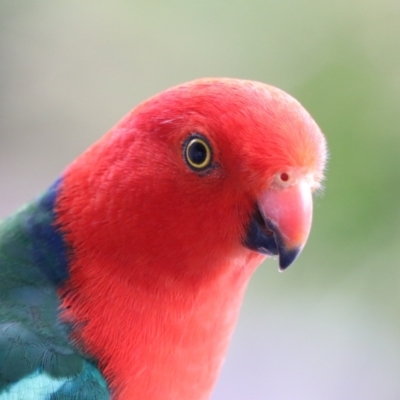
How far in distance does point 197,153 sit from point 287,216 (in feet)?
0.51

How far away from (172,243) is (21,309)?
10.3 inches

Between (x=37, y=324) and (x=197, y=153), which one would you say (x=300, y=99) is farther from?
(x=37, y=324)

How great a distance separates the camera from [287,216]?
2.46ft

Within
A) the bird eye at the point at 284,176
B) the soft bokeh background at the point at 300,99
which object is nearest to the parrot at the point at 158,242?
the bird eye at the point at 284,176

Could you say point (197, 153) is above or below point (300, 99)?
above

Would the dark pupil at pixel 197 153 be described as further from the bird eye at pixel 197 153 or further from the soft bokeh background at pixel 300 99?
the soft bokeh background at pixel 300 99

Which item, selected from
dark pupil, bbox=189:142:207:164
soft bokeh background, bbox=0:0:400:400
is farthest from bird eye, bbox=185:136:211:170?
soft bokeh background, bbox=0:0:400:400

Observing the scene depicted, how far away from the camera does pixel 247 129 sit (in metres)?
0.75

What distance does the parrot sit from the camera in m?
0.76

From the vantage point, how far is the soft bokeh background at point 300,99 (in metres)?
1.45

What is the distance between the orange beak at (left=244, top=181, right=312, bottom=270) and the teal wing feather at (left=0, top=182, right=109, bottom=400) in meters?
0.34

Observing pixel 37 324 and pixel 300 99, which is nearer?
pixel 37 324

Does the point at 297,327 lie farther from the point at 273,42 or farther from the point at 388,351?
the point at 273,42

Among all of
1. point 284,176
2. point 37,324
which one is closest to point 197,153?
point 284,176
